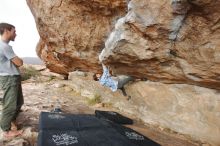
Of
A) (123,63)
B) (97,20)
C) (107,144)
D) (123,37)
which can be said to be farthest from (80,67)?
(107,144)

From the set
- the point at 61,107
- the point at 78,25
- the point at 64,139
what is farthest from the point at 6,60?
the point at 78,25

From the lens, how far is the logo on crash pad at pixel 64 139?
12.7 feet

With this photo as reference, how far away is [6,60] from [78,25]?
3253 mm

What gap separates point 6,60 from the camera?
4.80 metres

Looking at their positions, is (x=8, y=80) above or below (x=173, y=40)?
below

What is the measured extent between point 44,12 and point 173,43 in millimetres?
4179

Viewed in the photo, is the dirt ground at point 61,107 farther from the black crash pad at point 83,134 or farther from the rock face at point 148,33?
the rock face at point 148,33

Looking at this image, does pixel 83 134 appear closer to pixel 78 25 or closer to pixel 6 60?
pixel 6 60

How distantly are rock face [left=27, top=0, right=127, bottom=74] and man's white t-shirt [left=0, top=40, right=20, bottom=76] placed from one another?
8.85ft

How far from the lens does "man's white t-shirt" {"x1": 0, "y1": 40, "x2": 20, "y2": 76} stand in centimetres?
470

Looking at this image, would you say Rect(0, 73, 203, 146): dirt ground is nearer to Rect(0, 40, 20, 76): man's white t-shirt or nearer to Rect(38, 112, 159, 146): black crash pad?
Rect(38, 112, 159, 146): black crash pad

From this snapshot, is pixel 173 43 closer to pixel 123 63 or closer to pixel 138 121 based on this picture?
pixel 123 63

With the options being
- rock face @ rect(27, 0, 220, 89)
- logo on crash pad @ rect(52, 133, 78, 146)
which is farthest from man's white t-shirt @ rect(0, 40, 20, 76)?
rock face @ rect(27, 0, 220, 89)

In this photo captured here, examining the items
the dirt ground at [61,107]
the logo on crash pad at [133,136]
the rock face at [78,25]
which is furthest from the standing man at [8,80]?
the rock face at [78,25]
